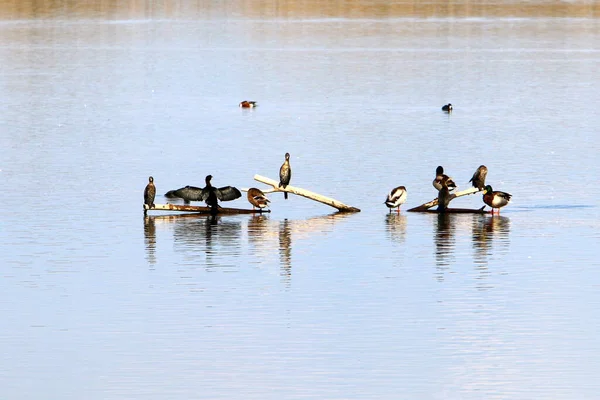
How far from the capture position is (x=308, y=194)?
140ft

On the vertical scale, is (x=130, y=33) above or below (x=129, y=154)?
above

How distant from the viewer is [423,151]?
58469 millimetres

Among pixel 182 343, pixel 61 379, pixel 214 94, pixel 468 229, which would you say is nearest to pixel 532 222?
pixel 468 229

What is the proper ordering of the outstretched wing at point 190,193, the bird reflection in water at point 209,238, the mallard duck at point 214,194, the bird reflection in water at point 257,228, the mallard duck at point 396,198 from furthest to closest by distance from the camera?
the outstretched wing at point 190,193
the mallard duck at point 396,198
the mallard duck at point 214,194
the bird reflection in water at point 257,228
the bird reflection in water at point 209,238

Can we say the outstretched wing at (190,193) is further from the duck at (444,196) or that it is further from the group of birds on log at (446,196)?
the duck at (444,196)

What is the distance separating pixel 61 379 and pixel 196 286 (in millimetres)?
7543

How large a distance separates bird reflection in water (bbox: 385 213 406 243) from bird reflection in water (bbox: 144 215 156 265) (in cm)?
592

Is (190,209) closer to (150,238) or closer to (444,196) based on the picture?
(150,238)

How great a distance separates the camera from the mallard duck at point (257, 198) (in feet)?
141

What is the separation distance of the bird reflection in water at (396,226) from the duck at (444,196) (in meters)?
1.05

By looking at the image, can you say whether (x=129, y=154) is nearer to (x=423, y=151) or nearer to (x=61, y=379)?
(x=423, y=151)

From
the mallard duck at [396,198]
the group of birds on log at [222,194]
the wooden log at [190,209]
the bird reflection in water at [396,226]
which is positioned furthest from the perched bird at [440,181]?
the wooden log at [190,209]

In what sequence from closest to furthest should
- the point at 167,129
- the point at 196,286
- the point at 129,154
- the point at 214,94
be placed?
the point at 196,286, the point at 129,154, the point at 167,129, the point at 214,94

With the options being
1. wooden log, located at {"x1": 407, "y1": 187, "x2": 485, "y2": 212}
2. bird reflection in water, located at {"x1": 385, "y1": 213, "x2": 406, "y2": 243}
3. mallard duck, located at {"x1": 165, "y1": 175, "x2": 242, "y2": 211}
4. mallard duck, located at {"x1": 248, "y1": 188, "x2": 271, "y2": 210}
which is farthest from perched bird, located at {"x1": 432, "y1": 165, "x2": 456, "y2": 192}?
mallard duck, located at {"x1": 165, "y1": 175, "x2": 242, "y2": 211}
